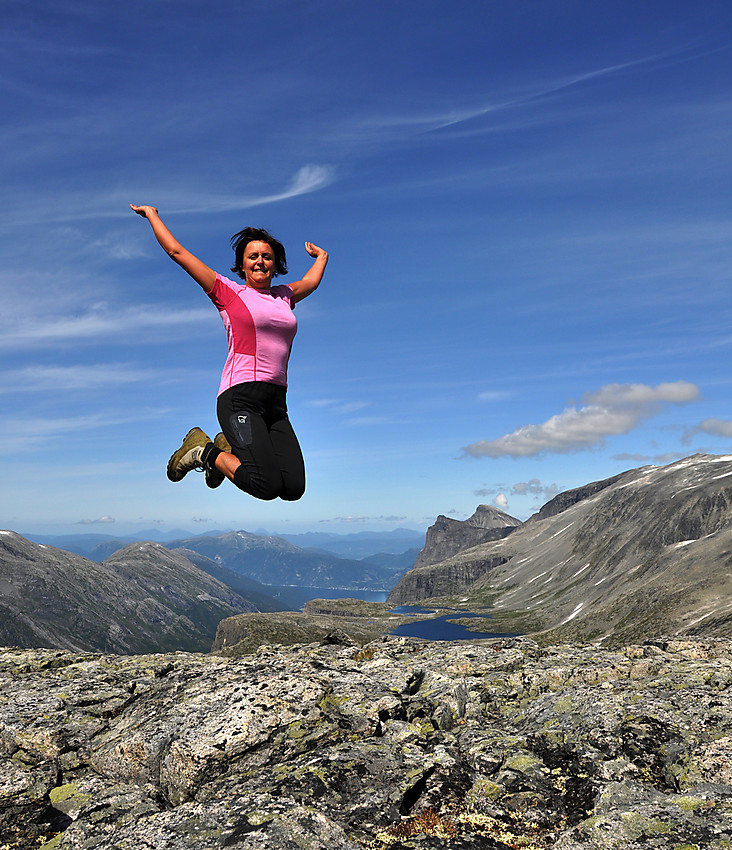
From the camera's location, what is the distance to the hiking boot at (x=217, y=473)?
9109 mm

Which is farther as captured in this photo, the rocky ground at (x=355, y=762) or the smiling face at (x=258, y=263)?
the rocky ground at (x=355, y=762)

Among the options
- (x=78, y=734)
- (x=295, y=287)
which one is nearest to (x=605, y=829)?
(x=295, y=287)

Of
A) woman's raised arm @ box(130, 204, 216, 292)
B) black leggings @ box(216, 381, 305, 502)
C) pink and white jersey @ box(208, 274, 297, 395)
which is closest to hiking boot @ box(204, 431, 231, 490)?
black leggings @ box(216, 381, 305, 502)

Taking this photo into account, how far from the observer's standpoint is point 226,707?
12.9 m

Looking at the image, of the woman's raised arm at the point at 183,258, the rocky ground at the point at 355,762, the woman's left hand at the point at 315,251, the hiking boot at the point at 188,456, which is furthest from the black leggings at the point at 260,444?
the rocky ground at the point at 355,762

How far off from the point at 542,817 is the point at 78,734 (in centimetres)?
1156

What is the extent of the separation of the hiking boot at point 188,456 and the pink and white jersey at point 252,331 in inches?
47.3

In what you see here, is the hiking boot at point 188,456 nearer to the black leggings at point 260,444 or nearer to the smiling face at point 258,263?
the black leggings at point 260,444

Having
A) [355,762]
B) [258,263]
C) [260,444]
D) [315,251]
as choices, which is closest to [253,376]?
[260,444]

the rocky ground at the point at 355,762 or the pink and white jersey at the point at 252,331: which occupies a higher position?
the pink and white jersey at the point at 252,331

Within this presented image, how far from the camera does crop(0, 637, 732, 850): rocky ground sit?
9.88m

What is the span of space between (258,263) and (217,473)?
139 inches

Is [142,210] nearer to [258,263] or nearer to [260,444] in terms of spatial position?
[258,263]

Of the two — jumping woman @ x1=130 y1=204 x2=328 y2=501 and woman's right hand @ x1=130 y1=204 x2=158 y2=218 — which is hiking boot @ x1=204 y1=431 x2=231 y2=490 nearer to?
jumping woman @ x1=130 y1=204 x2=328 y2=501
